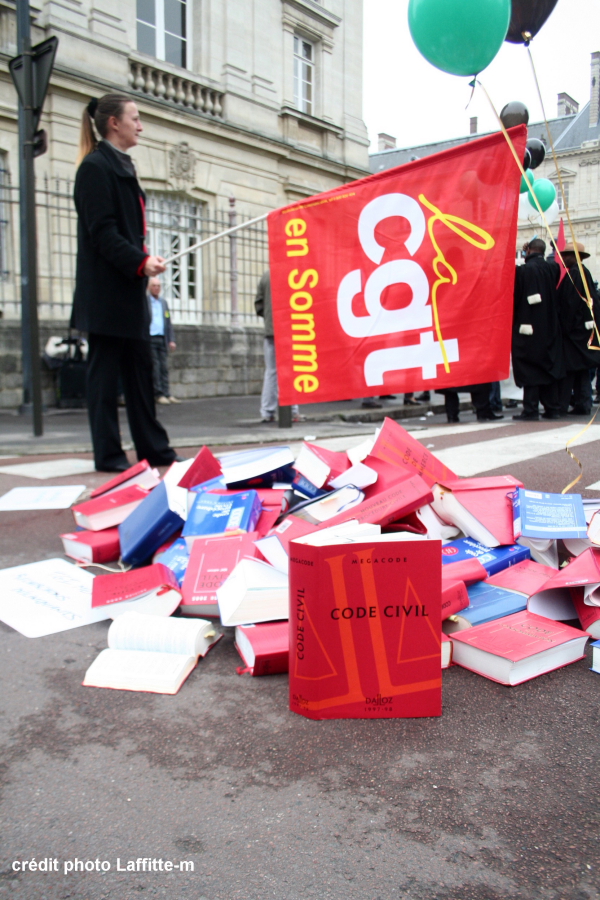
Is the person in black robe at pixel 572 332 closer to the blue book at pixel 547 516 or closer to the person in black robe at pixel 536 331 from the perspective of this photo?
the person in black robe at pixel 536 331

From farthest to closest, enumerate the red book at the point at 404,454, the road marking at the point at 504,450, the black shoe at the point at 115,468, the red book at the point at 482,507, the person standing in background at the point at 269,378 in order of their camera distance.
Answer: the person standing in background at the point at 269,378, the road marking at the point at 504,450, the black shoe at the point at 115,468, the red book at the point at 404,454, the red book at the point at 482,507

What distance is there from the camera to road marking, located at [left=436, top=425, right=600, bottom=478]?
15.0 feet

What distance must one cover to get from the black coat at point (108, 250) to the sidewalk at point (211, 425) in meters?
1.64

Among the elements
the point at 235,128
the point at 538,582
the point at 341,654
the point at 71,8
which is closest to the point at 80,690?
the point at 341,654

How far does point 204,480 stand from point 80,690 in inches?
61.8

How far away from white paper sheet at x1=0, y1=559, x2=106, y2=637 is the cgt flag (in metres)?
1.45

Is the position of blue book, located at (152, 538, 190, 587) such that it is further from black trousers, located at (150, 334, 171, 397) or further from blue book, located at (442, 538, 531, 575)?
black trousers, located at (150, 334, 171, 397)

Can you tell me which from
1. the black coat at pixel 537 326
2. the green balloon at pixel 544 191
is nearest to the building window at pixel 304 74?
the green balloon at pixel 544 191

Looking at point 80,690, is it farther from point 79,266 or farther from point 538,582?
point 79,266

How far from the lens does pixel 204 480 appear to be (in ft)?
10.7

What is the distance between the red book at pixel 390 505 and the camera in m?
2.42

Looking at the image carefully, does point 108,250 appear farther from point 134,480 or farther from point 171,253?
point 171,253

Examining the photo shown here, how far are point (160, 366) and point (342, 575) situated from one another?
894cm

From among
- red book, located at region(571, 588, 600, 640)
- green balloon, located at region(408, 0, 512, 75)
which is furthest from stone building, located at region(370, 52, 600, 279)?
red book, located at region(571, 588, 600, 640)
